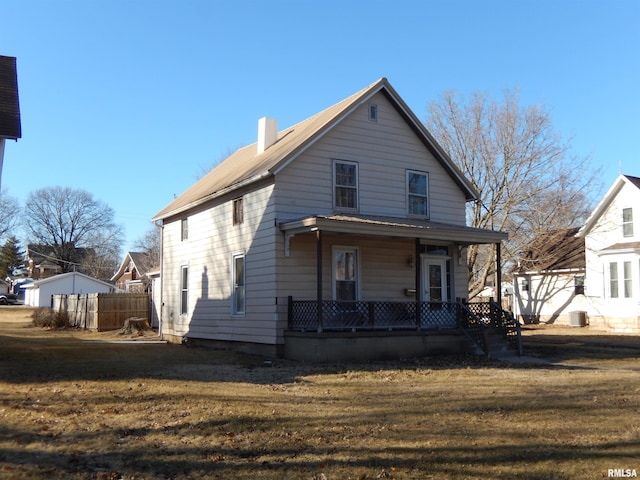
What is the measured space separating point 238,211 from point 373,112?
17.1ft

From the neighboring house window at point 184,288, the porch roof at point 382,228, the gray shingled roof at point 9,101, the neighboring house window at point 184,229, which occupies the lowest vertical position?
the neighboring house window at point 184,288

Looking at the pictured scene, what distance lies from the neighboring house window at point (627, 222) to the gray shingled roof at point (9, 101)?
26475 millimetres

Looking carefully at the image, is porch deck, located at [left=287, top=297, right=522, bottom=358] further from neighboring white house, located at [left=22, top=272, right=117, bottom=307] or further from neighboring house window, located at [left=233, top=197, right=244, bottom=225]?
neighboring white house, located at [left=22, top=272, right=117, bottom=307]

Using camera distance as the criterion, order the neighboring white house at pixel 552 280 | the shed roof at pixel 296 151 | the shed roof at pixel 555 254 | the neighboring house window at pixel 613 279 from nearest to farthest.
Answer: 1. the shed roof at pixel 296 151
2. the neighboring house window at pixel 613 279
3. the shed roof at pixel 555 254
4. the neighboring white house at pixel 552 280

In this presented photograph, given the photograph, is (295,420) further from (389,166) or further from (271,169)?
(389,166)

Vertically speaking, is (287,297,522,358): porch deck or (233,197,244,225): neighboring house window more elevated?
A: (233,197,244,225): neighboring house window

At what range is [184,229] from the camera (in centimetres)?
2261

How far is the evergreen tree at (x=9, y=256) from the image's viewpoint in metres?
89.5

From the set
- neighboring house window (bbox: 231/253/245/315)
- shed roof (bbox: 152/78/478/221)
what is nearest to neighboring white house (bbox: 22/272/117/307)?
shed roof (bbox: 152/78/478/221)

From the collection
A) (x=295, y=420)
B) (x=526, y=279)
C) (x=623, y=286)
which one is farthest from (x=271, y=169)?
(x=526, y=279)

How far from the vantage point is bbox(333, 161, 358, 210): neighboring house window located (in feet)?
59.2

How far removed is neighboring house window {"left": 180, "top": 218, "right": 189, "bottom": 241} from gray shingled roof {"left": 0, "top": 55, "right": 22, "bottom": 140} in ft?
23.9

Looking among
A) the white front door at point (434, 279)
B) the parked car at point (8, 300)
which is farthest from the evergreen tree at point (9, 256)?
the white front door at point (434, 279)

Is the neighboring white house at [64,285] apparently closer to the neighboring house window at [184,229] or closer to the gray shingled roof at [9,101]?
the neighboring house window at [184,229]
